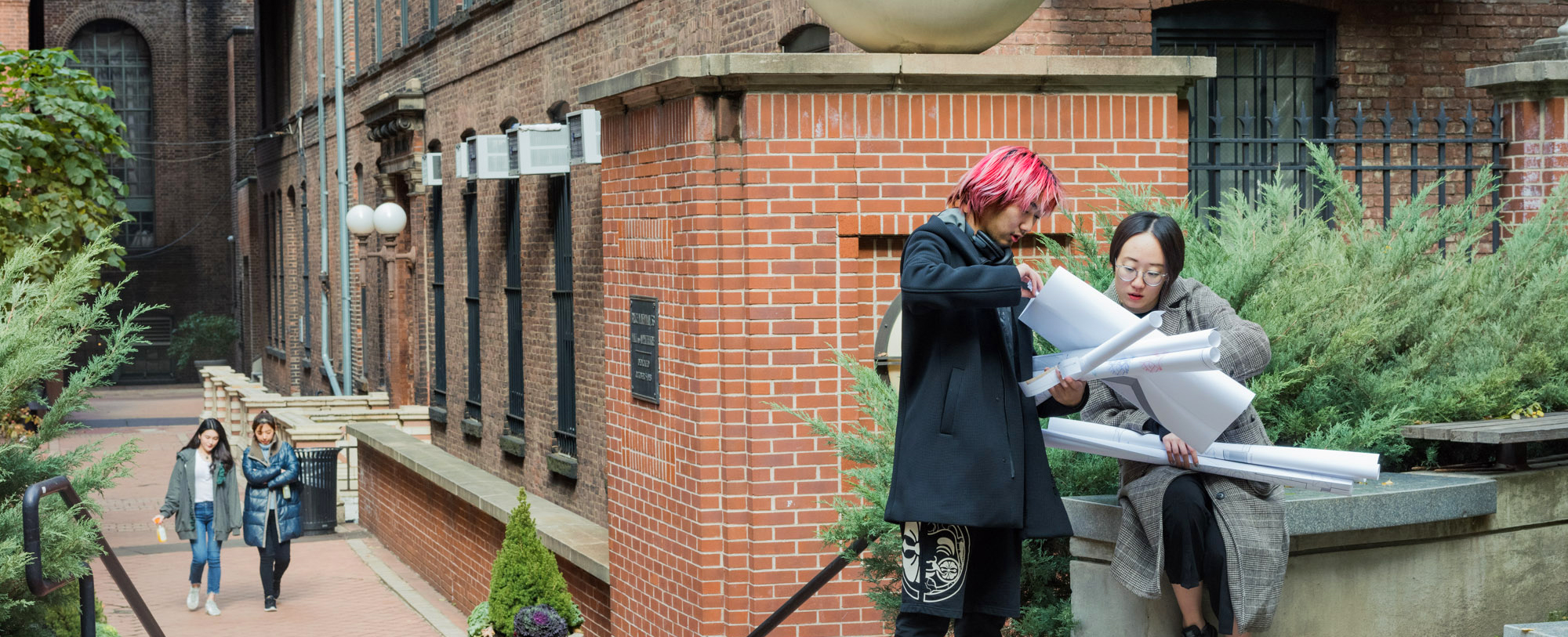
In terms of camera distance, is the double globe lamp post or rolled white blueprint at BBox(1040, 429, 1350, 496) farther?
the double globe lamp post

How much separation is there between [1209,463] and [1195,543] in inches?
9.0

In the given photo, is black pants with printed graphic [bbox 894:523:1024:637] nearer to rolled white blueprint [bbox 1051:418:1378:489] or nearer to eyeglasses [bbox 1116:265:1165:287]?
rolled white blueprint [bbox 1051:418:1378:489]

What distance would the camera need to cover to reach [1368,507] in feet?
15.1

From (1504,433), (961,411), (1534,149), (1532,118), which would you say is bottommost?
(1504,433)

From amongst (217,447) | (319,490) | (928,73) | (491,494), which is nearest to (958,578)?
(928,73)

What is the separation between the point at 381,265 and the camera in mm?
19734

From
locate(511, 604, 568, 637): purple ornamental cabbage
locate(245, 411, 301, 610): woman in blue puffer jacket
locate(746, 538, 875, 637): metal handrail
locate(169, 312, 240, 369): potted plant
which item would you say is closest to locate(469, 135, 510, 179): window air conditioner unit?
locate(245, 411, 301, 610): woman in blue puffer jacket

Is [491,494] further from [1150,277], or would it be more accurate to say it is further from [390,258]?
[1150,277]

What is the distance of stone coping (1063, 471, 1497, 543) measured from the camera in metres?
4.50

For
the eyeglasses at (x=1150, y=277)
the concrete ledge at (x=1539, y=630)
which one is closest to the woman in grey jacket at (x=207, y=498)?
the eyeglasses at (x=1150, y=277)

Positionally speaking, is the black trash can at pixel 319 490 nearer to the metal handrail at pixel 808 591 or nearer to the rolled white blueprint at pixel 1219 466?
the metal handrail at pixel 808 591

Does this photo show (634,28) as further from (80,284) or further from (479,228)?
(80,284)

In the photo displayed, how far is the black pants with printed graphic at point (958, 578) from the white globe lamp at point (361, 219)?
1517cm

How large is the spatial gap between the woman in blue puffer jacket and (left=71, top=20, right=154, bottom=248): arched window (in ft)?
114
